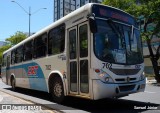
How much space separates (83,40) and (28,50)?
6.61 m

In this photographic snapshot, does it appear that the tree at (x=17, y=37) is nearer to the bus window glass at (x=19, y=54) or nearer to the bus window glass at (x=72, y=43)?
the bus window glass at (x=19, y=54)

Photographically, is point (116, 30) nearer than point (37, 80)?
Yes

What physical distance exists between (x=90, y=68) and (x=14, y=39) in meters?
59.3

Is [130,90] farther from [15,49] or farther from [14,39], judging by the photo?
[14,39]

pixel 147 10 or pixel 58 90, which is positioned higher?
pixel 147 10

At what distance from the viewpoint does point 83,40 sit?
9555mm

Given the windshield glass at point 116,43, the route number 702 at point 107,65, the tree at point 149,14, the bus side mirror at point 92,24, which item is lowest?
the route number 702 at point 107,65

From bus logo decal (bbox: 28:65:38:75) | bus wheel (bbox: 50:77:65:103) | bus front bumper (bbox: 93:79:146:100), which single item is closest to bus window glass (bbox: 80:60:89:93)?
bus front bumper (bbox: 93:79:146:100)

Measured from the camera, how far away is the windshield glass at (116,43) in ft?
29.7

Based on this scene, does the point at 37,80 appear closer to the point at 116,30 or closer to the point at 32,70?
the point at 32,70

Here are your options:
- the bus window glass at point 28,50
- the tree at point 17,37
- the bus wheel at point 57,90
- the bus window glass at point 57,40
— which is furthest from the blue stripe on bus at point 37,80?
the tree at point 17,37

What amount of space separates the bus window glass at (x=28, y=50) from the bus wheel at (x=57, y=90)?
3.71m

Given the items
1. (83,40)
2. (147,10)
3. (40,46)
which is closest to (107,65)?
(83,40)

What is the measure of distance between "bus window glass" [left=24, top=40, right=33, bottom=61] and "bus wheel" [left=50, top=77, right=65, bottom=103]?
3709 millimetres
